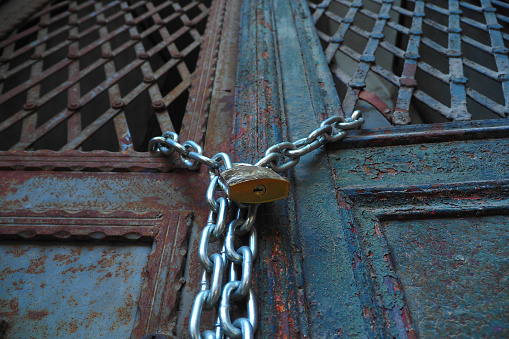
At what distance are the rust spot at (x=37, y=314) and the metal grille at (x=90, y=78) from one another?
1.61ft

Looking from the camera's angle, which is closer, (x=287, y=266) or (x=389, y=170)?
(x=287, y=266)

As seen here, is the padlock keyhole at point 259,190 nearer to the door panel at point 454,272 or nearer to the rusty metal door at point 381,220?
the rusty metal door at point 381,220

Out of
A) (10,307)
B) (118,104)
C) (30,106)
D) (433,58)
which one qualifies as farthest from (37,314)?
(433,58)

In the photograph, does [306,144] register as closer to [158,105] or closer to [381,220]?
[381,220]

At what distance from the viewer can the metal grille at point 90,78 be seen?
45.3 inches

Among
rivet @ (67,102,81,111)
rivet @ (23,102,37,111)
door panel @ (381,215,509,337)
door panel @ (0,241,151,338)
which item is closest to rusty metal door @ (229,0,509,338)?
door panel @ (381,215,509,337)

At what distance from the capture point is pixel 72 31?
5.66ft

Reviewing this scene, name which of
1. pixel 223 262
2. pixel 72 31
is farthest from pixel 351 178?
pixel 72 31

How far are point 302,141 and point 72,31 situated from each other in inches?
63.0

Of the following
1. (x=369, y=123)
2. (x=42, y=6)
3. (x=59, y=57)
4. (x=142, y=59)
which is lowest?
(x=369, y=123)

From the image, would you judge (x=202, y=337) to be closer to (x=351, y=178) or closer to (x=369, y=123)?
(x=351, y=178)

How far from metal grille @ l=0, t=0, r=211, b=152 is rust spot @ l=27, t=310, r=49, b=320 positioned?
489 mm

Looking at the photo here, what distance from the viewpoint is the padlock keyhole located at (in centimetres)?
56

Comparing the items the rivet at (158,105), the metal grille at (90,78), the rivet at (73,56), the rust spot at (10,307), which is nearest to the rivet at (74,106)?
the metal grille at (90,78)
